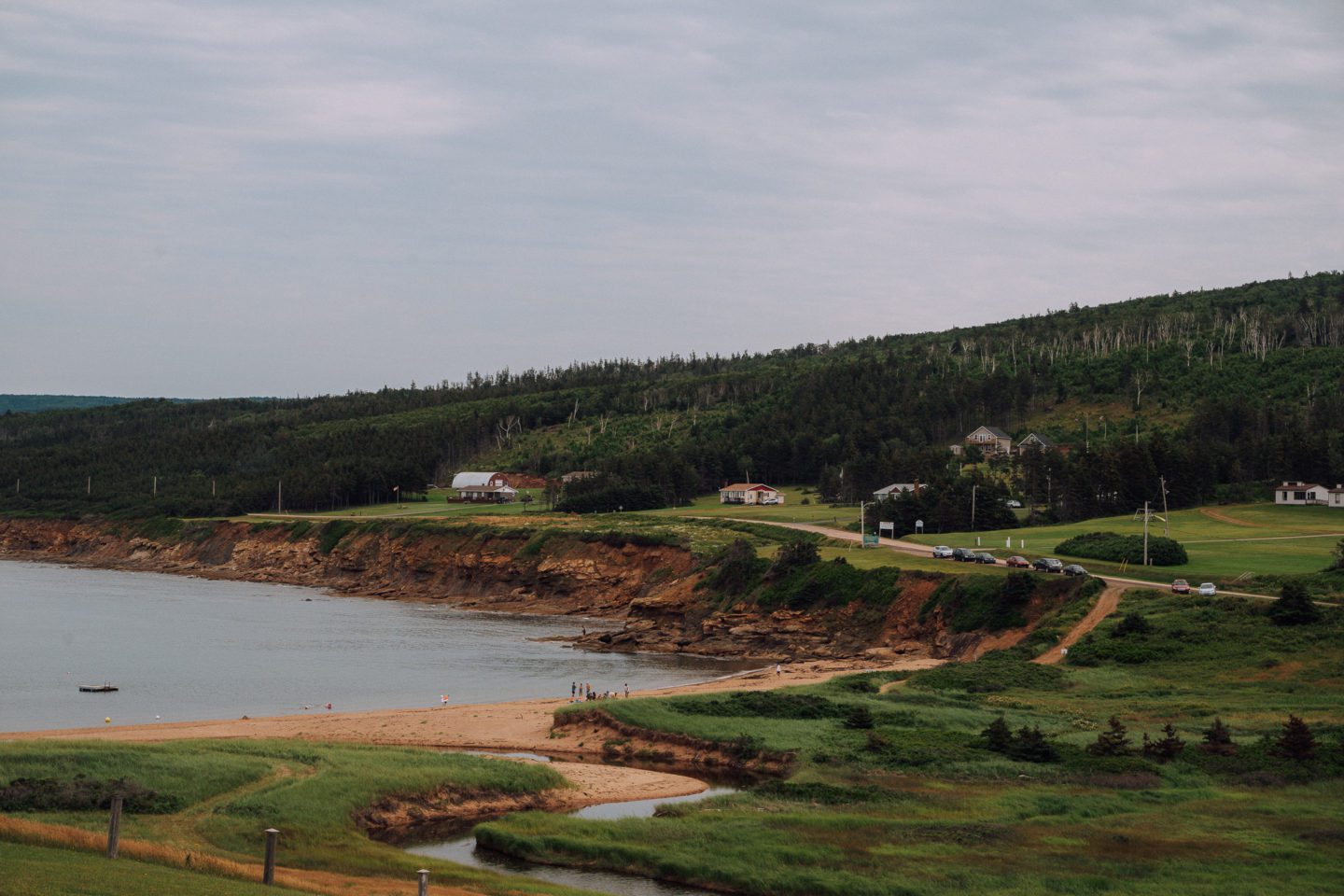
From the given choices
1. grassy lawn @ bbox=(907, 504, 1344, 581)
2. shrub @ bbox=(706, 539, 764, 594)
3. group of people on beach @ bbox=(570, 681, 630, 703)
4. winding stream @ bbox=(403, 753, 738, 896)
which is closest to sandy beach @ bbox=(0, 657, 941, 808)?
group of people on beach @ bbox=(570, 681, 630, 703)

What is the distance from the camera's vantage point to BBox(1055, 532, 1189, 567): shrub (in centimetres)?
7231

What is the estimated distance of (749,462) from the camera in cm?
15000

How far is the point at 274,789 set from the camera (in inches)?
1287

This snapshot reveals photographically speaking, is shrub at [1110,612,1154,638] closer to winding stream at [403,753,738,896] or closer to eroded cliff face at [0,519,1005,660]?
eroded cliff face at [0,519,1005,660]

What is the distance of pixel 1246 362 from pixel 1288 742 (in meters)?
140

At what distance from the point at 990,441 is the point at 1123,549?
238 ft

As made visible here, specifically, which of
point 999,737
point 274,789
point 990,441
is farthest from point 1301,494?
point 274,789

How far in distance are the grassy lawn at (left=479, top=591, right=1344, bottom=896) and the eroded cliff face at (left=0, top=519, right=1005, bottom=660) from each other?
1629 cm

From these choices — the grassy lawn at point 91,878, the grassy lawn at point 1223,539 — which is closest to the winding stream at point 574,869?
the grassy lawn at point 91,878

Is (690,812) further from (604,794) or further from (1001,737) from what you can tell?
(1001,737)

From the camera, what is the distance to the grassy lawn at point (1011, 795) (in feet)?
87.9

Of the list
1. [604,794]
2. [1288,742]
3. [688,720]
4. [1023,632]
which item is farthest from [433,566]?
[1288,742]

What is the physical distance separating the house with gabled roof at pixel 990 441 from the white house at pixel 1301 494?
44.5 meters

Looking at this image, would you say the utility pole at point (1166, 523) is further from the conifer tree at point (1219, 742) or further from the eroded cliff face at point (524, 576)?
the conifer tree at point (1219, 742)
